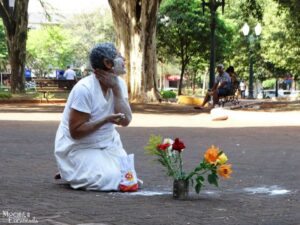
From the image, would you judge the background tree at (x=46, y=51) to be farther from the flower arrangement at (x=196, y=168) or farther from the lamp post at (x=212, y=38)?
the flower arrangement at (x=196, y=168)

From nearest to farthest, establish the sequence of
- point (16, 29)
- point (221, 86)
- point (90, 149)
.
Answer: point (90, 149) → point (221, 86) → point (16, 29)

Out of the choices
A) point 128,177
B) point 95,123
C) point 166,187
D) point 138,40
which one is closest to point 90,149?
point 95,123

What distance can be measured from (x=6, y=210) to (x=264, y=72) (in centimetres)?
6435

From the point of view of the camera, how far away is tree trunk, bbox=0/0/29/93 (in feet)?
109

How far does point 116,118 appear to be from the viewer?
5770mm

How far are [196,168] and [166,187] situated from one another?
1.02m

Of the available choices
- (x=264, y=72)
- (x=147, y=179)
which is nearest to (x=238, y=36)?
(x=264, y=72)

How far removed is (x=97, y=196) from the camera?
5582 mm

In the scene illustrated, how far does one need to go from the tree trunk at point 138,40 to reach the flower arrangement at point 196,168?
60.1 ft

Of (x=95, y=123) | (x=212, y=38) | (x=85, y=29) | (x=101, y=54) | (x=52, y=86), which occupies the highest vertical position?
(x=85, y=29)

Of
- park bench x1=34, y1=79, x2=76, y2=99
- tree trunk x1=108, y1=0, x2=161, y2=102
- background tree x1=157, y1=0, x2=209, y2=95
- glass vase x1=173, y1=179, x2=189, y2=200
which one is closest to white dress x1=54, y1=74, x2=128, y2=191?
glass vase x1=173, y1=179, x2=189, y2=200

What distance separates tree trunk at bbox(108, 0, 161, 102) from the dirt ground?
34.5ft

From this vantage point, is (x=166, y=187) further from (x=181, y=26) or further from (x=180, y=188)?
(x=181, y=26)

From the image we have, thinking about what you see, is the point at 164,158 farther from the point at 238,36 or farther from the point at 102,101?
the point at 238,36
